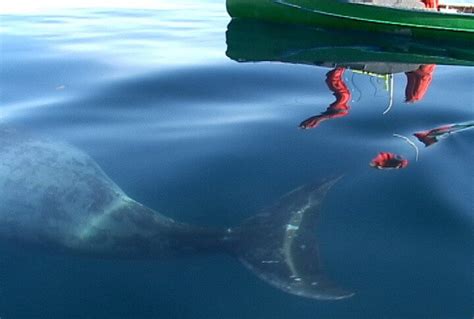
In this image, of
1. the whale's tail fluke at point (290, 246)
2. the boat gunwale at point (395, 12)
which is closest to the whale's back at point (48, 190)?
the whale's tail fluke at point (290, 246)

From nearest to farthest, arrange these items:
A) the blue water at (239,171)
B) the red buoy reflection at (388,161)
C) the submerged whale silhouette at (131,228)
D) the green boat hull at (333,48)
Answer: the blue water at (239,171), the submerged whale silhouette at (131,228), the red buoy reflection at (388,161), the green boat hull at (333,48)

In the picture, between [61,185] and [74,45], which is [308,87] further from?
[74,45]

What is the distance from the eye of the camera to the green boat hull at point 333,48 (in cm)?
1262

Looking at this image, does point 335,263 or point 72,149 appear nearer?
point 335,263

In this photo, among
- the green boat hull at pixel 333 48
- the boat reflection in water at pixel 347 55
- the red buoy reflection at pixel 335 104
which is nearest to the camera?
the red buoy reflection at pixel 335 104

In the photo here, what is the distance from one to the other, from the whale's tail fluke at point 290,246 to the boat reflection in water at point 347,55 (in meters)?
1.65

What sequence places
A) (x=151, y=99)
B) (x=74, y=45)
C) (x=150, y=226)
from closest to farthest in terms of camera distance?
(x=150, y=226) → (x=151, y=99) → (x=74, y=45)

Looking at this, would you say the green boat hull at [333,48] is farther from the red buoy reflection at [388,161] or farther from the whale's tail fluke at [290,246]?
the whale's tail fluke at [290,246]

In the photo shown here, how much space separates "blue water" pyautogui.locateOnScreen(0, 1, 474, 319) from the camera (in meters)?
4.76

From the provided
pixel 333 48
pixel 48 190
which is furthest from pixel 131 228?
pixel 333 48

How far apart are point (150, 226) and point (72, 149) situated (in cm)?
231

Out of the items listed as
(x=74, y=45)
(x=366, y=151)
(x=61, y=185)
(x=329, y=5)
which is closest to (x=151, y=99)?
(x=61, y=185)

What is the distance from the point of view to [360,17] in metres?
15.8

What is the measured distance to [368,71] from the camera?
11461 mm
